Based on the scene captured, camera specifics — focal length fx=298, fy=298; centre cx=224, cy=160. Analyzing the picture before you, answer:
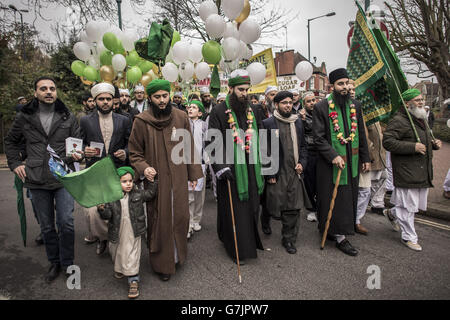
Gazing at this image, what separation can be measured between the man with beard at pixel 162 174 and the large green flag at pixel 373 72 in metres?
2.71

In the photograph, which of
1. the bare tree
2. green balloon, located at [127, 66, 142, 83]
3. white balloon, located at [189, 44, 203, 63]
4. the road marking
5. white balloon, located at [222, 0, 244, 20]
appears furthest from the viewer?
the bare tree

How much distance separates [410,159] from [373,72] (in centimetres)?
127

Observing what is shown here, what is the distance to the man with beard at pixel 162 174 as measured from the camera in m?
3.36

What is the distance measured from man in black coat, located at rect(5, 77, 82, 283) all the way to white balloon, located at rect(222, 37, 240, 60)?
11.3 feet

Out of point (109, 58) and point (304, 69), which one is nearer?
point (109, 58)

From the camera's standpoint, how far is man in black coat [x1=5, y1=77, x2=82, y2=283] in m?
3.29

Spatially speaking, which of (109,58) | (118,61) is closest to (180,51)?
(118,61)

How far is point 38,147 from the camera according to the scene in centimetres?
333

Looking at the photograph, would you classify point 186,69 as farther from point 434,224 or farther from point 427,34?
point 427,34

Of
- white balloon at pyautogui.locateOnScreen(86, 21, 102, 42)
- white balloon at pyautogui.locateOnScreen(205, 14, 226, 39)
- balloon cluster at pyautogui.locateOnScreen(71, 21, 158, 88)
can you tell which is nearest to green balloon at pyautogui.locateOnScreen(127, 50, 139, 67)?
balloon cluster at pyautogui.locateOnScreen(71, 21, 158, 88)

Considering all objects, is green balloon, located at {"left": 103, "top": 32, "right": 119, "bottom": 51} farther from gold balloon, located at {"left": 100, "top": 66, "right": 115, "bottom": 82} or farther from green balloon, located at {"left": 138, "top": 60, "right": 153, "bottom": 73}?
green balloon, located at {"left": 138, "top": 60, "right": 153, "bottom": 73}

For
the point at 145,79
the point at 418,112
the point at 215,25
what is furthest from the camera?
the point at 145,79

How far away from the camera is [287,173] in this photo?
411cm
